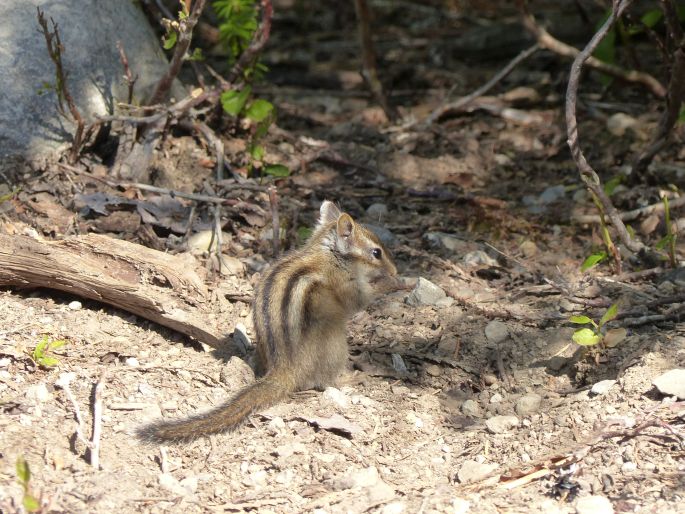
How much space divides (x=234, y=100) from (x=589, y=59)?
9.25 feet

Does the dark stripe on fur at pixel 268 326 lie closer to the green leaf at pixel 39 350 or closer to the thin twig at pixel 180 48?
the green leaf at pixel 39 350

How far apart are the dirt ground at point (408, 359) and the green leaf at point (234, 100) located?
0.43m

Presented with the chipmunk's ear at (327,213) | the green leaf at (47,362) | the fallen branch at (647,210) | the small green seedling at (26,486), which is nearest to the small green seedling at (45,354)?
the green leaf at (47,362)

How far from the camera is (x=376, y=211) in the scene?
23.7ft

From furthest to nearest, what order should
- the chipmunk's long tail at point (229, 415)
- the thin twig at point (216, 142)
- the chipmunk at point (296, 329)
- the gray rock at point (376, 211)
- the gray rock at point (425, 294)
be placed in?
the gray rock at point (376, 211) → the thin twig at point (216, 142) → the gray rock at point (425, 294) → the chipmunk at point (296, 329) → the chipmunk's long tail at point (229, 415)

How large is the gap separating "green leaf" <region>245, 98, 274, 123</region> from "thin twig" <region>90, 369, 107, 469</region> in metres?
2.90

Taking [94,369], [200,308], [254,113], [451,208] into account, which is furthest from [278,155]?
[94,369]

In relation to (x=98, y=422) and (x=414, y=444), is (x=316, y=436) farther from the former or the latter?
(x=98, y=422)

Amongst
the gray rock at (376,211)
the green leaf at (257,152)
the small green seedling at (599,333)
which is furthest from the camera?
the green leaf at (257,152)

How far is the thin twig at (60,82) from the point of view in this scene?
621 cm

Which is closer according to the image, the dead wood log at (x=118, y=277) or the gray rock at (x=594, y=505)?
the gray rock at (x=594, y=505)

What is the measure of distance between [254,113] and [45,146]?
1.59 metres

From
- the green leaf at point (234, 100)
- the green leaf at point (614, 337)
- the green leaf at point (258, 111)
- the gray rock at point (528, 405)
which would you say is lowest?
the gray rock at point (528, 405)

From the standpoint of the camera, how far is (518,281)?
20.6 ft
